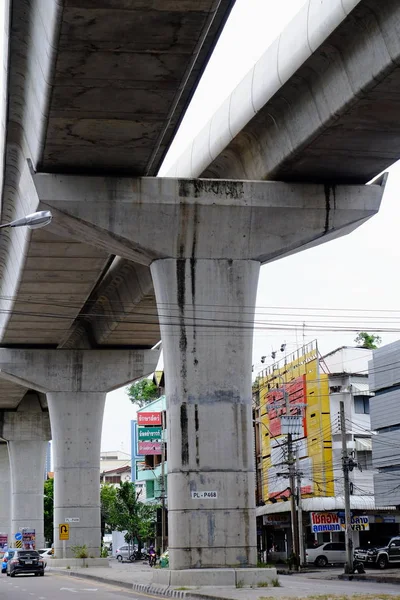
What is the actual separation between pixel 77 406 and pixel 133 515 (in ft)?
140

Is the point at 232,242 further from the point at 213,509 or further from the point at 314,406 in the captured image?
the point at 314,406

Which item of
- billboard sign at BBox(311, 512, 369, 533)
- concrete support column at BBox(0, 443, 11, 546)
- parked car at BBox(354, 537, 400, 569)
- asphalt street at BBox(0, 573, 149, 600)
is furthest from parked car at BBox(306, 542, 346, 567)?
concrete support column at BBox(0, 443, 11, 546)

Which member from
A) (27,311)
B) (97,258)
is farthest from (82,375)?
(97,258)

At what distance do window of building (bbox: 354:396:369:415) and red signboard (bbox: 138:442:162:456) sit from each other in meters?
21.6

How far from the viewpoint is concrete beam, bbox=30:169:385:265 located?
25.4 m

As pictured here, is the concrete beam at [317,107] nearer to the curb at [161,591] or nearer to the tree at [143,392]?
the curb at [161,591]

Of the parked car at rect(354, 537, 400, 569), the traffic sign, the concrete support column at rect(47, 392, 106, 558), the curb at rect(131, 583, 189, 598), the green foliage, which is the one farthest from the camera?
the parked car at rect(354, 537, 400, 569)

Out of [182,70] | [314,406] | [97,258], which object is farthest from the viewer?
[314,406]

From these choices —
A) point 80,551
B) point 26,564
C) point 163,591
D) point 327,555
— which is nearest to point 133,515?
point 327,555

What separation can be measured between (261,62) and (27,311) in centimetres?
2058

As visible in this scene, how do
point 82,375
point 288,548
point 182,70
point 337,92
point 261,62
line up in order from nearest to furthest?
point 182,70 → point 337,92 → point 261,62 → point 82,375 → point 288,548

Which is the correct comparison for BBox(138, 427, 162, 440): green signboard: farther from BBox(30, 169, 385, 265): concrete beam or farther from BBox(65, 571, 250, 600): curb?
BBox(30, 169, 385, 265): concrete beam

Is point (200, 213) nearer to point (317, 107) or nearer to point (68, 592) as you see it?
point (317, 107)

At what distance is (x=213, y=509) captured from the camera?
25281 mm
